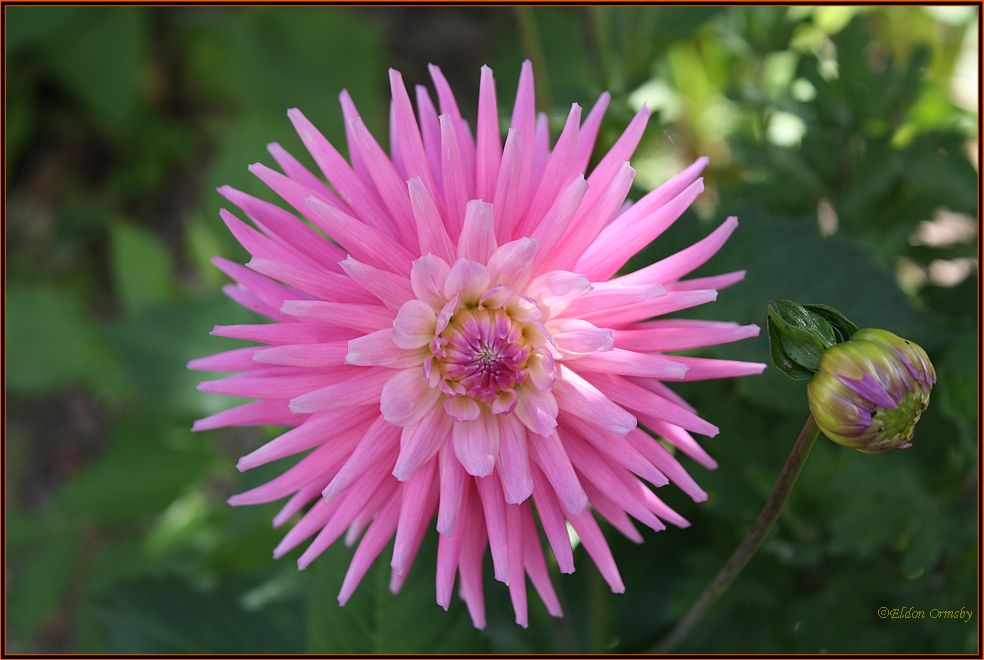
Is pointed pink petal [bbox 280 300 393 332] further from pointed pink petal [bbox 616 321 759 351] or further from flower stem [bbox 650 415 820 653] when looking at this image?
flower stem [bbox 650 415 820 653]

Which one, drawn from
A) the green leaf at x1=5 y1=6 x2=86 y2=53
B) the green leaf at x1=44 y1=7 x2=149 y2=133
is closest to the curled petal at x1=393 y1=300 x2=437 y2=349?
the green leaf at x1=5 y1=6 x2=86 y2=53

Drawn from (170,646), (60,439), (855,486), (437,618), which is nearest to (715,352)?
(855,486)

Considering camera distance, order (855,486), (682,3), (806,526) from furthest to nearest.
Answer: (682,3) → (806,526) → (855,486)

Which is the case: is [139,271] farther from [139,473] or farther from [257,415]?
[257,415]

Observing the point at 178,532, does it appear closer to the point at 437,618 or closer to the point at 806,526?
the point at 437,618

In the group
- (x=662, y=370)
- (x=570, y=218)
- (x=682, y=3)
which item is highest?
(x=682, y=3)

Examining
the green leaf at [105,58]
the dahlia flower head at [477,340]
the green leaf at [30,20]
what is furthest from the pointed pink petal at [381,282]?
the green leaf at [105,58]
